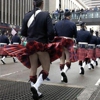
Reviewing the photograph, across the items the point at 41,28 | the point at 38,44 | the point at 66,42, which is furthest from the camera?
the point at 66,42

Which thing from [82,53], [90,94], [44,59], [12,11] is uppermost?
[12,11]

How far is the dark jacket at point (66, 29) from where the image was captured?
7223 millimetres

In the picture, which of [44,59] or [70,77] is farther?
[70,77]

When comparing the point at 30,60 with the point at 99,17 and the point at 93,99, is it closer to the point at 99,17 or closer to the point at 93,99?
the point at 93,99

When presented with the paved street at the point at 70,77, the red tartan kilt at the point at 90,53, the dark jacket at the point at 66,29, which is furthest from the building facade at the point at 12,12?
the dark jacket at the point at 66,29

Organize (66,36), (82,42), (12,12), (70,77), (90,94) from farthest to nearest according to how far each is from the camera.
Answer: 1. (12,12)
2. (82,42)
3. (70,77)
4. (66,36)
5. (90,94)

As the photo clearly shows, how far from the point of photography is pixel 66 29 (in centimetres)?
723

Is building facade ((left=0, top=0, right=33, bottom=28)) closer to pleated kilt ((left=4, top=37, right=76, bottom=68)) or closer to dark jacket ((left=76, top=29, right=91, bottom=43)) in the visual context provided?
dark jacket ((left=76, top=29, right=91, bottom=43))

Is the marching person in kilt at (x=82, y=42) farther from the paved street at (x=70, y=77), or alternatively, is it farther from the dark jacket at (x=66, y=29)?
the dark jacket at (x=66, y=29)

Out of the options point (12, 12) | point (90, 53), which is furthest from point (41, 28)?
point (12, 12)

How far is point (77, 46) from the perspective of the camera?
9516 millimetres

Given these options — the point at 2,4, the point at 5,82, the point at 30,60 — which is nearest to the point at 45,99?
the point at 30,60

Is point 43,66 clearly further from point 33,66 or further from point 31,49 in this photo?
point 31,49

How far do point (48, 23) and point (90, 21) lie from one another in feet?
122
